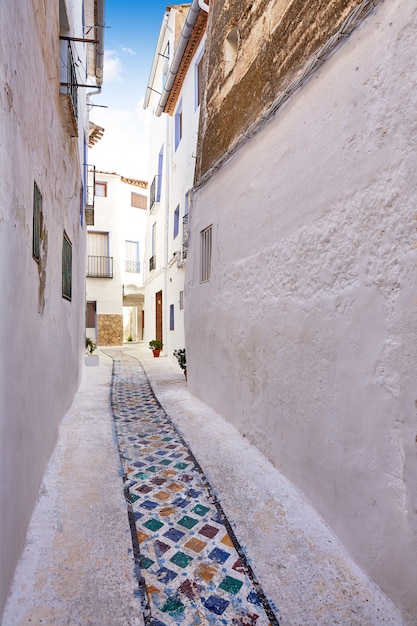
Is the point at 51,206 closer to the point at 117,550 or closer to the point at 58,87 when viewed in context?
the point at 58,87

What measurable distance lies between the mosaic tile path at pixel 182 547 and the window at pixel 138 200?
1753 cm

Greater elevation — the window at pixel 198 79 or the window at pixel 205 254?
the window at pixel 198 79

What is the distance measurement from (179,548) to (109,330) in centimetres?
1655

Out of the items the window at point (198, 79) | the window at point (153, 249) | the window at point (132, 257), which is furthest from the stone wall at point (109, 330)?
the window at point (198, 79)

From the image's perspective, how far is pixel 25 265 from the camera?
8.25 ft

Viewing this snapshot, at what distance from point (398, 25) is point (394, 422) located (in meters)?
2.35

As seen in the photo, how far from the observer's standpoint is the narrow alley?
2.02m

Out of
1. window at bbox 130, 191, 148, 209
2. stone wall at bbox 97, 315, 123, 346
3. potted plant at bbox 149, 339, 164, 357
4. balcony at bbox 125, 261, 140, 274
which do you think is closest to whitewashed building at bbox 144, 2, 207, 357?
potted plant at bbox 149, 339, 164, 357

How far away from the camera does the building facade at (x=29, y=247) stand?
6.63 feet

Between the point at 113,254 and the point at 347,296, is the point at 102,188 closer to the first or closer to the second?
the point at 113,254

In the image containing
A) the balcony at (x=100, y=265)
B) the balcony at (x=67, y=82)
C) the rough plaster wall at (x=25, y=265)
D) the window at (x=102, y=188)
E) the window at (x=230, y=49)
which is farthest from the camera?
the window at (x=102, y=188)

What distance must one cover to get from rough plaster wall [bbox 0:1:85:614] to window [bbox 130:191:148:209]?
1655 cm

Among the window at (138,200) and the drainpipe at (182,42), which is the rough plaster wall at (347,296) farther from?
the window at (138,200)

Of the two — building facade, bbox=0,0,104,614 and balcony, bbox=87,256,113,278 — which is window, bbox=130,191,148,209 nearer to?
balcony, bbox=87,256,113,278
